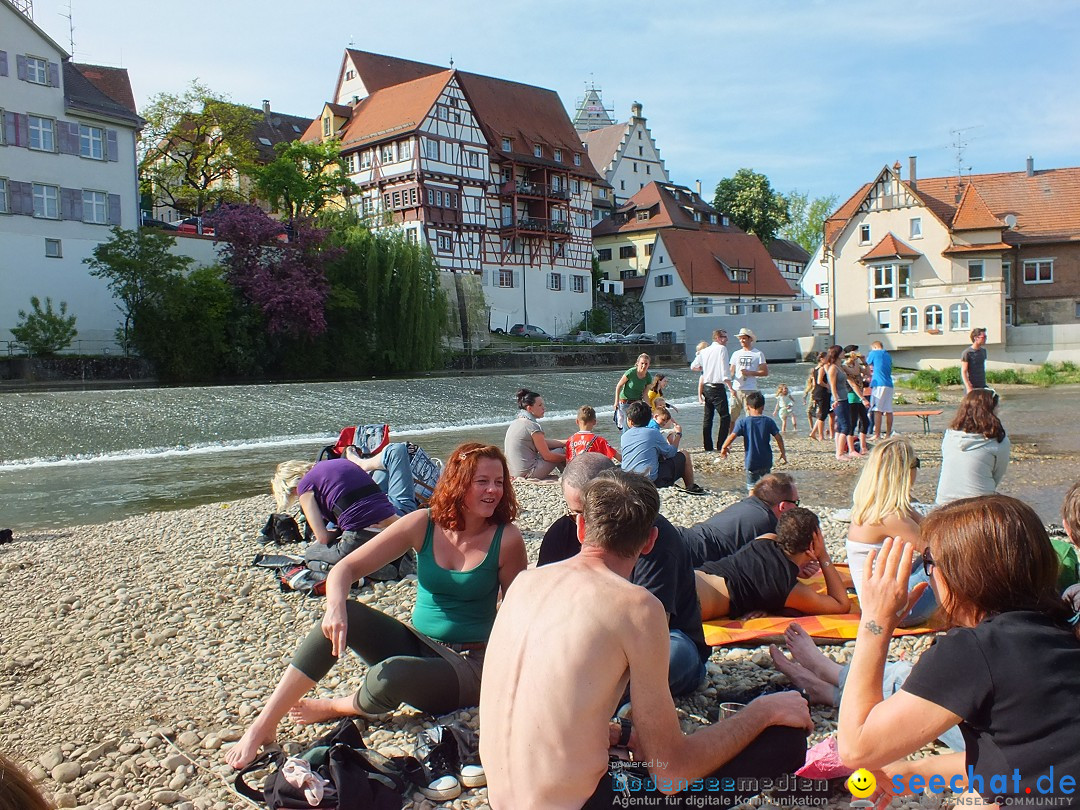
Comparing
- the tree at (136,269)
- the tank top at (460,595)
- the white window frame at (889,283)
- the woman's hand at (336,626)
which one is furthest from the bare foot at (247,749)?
the white window frame at (889,283)

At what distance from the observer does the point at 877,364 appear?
14.9 meters

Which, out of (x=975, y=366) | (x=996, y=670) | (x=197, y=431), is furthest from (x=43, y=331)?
(x=996, y=670)

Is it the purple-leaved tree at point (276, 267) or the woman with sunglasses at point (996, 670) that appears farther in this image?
the purple-leaved tree at point (276, 267)

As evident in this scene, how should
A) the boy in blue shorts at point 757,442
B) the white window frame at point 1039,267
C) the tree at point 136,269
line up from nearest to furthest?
the boy in blue shorts at point 757,442
the tree at point 136,269
the white window frame at point 1039,267

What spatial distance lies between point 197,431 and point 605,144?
67536 millimetres

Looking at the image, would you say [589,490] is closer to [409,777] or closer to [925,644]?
[409,777]

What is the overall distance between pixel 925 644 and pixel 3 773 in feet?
15.7

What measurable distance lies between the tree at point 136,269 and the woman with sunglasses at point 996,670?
3761 centimetres

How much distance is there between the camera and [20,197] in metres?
37.1

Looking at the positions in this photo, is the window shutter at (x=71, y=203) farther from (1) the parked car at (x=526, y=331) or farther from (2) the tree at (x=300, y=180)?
(1) the parked car at (x=526, y=331)

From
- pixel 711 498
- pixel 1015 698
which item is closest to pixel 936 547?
pixel 1015 698

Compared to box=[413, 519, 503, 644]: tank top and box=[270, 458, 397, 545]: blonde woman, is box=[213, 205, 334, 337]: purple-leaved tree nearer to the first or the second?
box=[270, 458, 397, 545]: blonde woman

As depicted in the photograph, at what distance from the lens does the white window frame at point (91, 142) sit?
39.1 m

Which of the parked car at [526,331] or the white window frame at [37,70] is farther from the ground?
the white window frame at [37,70]
